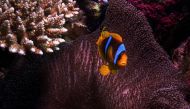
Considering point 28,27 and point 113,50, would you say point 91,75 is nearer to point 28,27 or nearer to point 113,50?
point 28,27

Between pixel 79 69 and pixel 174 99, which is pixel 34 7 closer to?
pixel 79 69

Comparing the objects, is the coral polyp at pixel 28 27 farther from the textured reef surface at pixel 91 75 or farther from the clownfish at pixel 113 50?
the clownfish at pixel 113 50

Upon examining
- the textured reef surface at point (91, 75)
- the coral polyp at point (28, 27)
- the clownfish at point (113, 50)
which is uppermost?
the clownfish at point (113, 50)

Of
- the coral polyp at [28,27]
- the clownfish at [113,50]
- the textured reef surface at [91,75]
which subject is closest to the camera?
the clownfish at [113,50]

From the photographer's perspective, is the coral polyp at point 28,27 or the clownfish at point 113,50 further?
the coral polyp at point 28,27

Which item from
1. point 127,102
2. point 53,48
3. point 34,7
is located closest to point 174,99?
point 127,102

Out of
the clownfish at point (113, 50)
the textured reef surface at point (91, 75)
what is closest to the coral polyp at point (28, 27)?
the textured reef surface at point (91, 75)

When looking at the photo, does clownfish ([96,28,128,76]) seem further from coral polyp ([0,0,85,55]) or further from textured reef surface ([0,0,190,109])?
coral polyp ([0,0,85,55])
